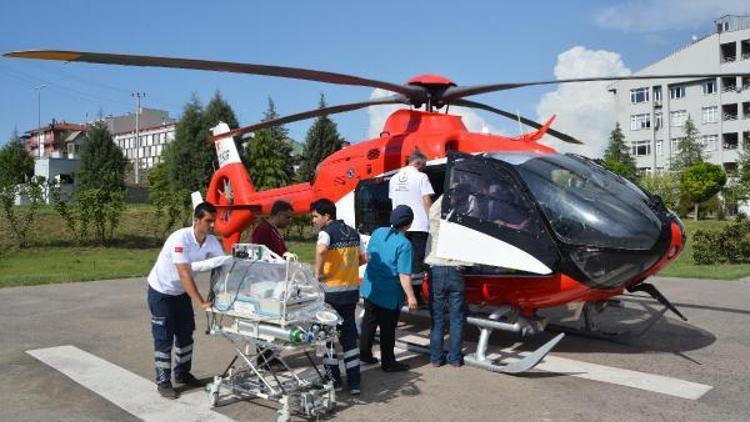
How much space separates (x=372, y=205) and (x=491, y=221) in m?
2.08

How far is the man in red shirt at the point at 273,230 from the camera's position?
5938 mm

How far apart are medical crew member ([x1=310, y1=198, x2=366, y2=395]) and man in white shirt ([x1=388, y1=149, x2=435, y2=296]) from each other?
1374 mm

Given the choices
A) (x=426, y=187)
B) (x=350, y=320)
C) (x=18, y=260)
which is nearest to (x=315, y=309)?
(x=350, y=320)

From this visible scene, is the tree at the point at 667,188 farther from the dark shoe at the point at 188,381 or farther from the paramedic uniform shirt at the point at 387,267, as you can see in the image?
the dark shoe at the point at 188,381

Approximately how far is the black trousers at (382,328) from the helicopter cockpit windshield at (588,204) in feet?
5.93

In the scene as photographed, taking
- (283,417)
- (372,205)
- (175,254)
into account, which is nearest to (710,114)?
(372,205)

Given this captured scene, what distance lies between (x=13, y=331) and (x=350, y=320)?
5619mm

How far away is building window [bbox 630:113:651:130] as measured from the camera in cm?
6588

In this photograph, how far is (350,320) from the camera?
550 centimetres

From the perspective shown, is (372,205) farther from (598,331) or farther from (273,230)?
(598,331)

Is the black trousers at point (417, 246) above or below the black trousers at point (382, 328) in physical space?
above

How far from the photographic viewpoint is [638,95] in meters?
66.7

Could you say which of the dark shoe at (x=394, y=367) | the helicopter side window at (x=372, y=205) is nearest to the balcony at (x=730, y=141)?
the helicopter side window at (x=372, y=205)

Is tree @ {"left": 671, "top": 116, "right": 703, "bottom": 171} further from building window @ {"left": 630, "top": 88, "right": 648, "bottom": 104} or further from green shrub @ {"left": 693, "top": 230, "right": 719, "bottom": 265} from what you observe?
green shrub @ {"left": 693, "top": 230, "right": 719, "bottom": 265}
